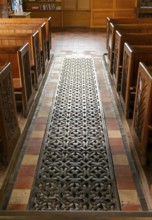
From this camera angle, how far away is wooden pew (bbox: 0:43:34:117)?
9.74 feet

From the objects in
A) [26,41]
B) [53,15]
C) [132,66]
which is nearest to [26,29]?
[26,41]

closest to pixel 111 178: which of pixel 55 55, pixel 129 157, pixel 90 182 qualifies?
pixel 90 182

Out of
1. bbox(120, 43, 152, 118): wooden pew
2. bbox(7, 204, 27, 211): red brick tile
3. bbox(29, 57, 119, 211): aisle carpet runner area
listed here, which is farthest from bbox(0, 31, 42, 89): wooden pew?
bbox(7, 204, 27, 211): red brick tile

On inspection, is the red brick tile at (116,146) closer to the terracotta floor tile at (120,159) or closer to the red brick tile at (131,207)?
the terracotta floor tile at (120,159)

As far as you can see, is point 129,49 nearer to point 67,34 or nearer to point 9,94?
point 9,94

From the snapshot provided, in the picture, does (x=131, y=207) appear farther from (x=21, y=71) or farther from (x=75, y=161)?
(x=21, y=71)

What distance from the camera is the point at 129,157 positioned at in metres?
2.51

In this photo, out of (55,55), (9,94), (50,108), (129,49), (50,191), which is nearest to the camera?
(50,191)

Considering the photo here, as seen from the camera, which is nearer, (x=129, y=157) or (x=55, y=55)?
(x=129, y=157)

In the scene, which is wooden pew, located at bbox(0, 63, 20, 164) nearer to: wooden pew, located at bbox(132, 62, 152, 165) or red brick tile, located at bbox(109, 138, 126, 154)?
red brick tile, located at bbox(109, 138, 126, 154)

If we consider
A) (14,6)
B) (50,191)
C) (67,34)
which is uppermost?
(14,6)

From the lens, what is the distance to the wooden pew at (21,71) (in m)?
2.97

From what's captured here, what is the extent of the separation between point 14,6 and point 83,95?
5515 millimetres

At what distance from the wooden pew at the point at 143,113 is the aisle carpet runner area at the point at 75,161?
326 millimetres
